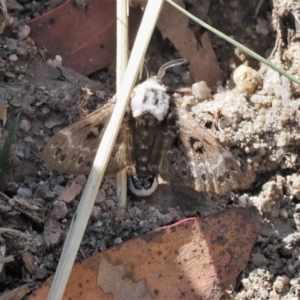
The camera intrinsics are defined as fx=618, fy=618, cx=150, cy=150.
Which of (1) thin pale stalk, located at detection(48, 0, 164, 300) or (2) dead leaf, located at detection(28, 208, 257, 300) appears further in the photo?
(2) dead leaf, located at detection(28, 208, 257, 300)

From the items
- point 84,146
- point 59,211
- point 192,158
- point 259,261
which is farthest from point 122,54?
point 259,261

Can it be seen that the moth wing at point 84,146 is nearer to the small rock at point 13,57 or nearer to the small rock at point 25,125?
the small rock at point 25,125

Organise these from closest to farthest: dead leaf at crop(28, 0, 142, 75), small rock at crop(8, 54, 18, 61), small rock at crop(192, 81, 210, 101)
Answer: small rock at crop(8, 54, 18, 61), dead leaf at crop(28, 0, 142, 75), small rock at crop(192, 81, 210, 101)

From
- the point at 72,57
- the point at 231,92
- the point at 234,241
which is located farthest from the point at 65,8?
the point at 234,241

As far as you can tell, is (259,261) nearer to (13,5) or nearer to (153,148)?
(153,148)

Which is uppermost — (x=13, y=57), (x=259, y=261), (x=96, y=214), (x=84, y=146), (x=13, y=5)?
(x=13, y=5)

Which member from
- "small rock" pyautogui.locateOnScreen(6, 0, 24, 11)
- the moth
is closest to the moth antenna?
the moth

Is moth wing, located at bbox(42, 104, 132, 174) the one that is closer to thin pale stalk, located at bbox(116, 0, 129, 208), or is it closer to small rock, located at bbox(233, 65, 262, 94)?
thin pale stalk, located at bbox(116, 0, 129, 208)
